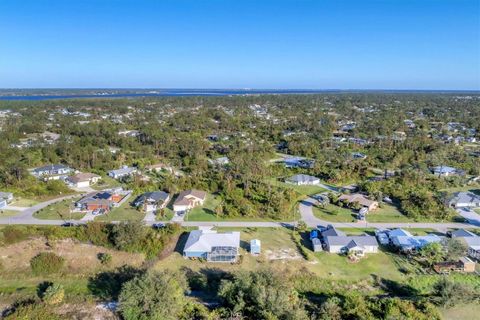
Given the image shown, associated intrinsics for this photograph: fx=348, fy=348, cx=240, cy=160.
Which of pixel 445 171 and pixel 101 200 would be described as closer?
pixel 101 200

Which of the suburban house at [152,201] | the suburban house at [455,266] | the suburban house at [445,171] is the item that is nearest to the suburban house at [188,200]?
the suburban house at [152,201]

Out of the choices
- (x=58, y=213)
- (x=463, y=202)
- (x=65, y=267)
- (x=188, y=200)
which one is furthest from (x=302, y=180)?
(x=65, y=267)

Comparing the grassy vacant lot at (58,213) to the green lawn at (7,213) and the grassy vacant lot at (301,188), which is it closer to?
the green lawn at (7,213)

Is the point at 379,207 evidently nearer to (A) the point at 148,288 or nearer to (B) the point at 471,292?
(B) the point at 471,292

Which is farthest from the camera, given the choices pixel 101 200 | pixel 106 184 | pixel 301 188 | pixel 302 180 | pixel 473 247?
pixel 302 180

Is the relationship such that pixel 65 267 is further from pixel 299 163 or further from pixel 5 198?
pixel 299 163
